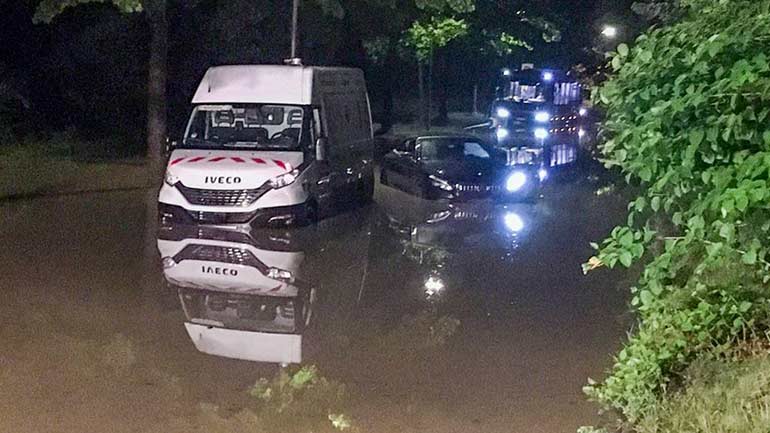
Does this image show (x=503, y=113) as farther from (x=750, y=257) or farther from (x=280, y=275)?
(x=750, y=257)

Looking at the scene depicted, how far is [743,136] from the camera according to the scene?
5.82 m

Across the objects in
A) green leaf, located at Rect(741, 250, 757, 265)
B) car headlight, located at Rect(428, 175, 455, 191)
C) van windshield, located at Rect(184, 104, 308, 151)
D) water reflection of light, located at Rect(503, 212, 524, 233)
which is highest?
green leaf, located at Rect(741, 250, 757, 265)

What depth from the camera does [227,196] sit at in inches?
651

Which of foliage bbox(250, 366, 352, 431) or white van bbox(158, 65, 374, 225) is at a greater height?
white van bbox(158, 65, 374, 225)

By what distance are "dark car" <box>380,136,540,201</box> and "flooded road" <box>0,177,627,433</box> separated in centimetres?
407

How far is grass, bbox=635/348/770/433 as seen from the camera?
19.2 ft

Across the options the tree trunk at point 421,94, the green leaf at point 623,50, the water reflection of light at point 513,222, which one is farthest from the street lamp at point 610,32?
the green leaf at point 623,50

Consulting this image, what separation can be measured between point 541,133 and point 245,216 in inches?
1048

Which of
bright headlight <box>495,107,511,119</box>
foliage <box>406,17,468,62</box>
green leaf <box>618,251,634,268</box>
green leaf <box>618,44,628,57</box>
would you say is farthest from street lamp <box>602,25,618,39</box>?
green leaf <box>618,251,634,268</box>

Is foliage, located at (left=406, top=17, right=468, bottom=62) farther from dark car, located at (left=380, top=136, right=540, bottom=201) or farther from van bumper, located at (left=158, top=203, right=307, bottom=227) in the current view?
van bumper, located at (left=158, top=203, right=307, bottom=227)

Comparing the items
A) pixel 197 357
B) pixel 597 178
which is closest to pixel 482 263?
pixel 197 357

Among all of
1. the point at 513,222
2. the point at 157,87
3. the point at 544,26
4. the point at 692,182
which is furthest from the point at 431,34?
the point at 692,182

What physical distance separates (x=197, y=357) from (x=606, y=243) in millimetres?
4179

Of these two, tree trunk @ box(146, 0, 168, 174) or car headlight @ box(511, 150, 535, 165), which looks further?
car headlight @ box(511, 150, 535, 165)
